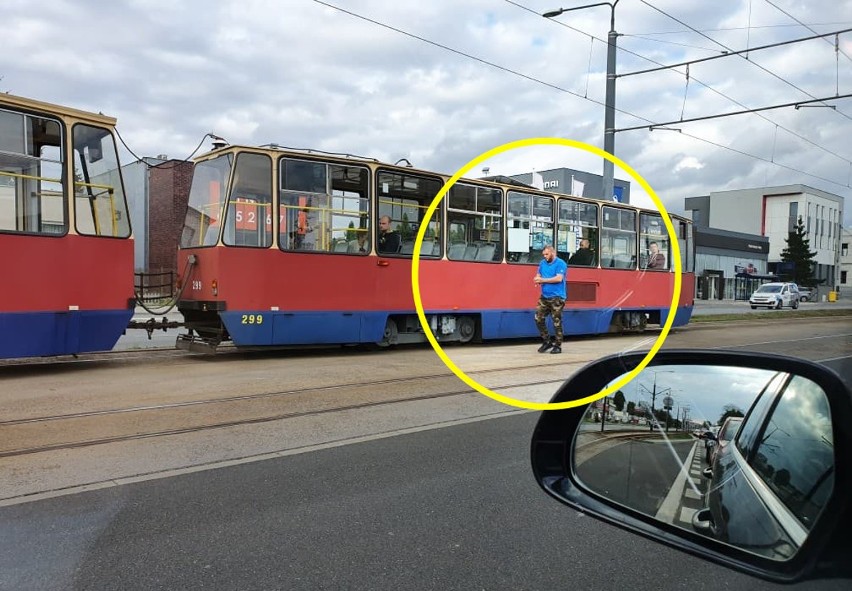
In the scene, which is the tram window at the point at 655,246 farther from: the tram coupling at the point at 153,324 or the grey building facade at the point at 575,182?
the tram coupling at the point at 153,324

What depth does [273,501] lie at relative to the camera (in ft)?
13.7

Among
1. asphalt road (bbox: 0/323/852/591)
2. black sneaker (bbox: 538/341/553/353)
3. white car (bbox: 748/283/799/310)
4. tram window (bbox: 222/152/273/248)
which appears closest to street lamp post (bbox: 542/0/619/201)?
tram window (bbox: 222/152/273/248)

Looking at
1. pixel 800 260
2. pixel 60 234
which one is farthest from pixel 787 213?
pixel 60 234

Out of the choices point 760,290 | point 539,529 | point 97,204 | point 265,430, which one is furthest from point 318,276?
point 760,290

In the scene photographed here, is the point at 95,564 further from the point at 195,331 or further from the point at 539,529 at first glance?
the point at 195,331

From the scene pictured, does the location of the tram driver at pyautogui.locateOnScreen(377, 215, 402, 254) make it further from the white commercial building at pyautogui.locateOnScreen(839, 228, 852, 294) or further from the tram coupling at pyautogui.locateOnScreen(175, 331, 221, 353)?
the white commercial building at pyautogui.locateOnScreen(839, 228, 852, 294)

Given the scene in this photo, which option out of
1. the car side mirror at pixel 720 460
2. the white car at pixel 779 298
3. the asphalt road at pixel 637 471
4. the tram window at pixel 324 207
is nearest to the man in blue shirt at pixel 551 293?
the car side mirror at pixel 720 460

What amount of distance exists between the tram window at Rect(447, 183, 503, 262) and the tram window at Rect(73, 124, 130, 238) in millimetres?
5608

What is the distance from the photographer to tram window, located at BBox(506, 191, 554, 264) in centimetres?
374

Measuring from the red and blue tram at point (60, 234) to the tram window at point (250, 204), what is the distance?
157 centimetres

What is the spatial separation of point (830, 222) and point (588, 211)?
9988mm

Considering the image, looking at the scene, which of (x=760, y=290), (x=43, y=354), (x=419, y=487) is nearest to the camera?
(x=419, y=487)

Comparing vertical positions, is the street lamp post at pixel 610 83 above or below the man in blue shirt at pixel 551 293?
above

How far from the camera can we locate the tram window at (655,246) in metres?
3.40
